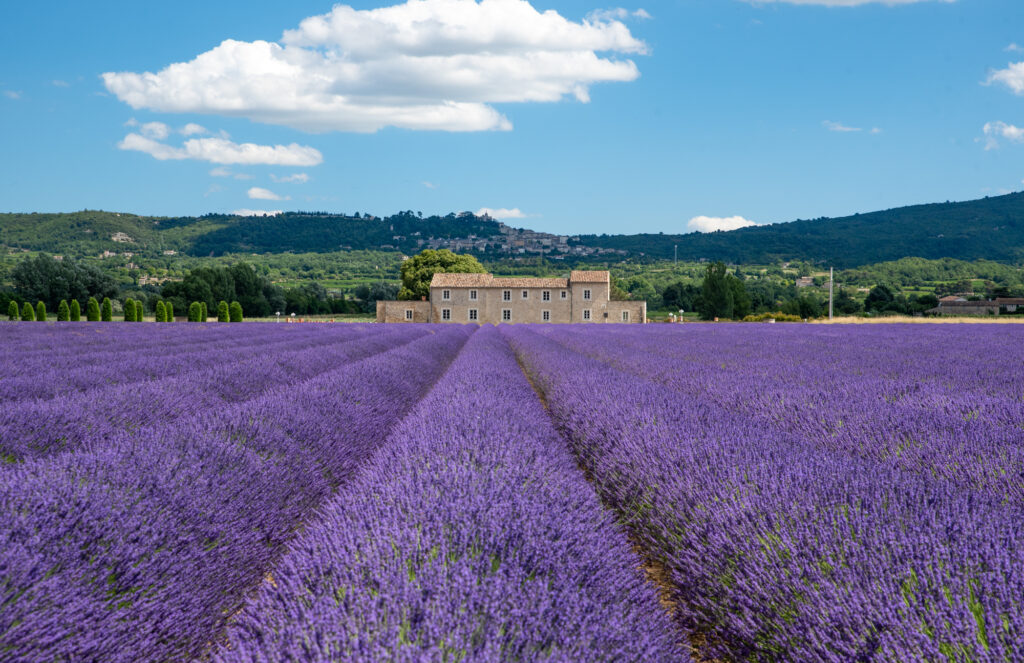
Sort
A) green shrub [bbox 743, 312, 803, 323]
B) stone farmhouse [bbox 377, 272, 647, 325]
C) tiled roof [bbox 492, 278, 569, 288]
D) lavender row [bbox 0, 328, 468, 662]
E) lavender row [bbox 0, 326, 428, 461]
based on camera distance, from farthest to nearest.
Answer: tiled roof [bbox 492, 278, 569, 288] → green shrub [bbox 743, 312, 803, 323] → stone farmhouse [bbox 377, 272, 647, 325] → lavender row [bbox 0, 326, 428, 461] → lavender row [bbox 0, 328, 468, 662]

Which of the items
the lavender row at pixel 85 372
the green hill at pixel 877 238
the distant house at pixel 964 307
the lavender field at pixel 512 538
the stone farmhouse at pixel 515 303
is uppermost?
→ the green hill at pixel 877 238

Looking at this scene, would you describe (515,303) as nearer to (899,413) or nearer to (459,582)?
(899,413)

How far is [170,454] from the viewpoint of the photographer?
10.3 ft

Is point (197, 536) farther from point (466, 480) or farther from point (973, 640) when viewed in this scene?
point (973, 640)

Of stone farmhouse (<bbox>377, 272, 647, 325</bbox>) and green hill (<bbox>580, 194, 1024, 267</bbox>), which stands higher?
green hill (<bbox>580, 194, 1024, 267</bbox>)

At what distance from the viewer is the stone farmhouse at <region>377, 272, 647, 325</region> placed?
2079 inches

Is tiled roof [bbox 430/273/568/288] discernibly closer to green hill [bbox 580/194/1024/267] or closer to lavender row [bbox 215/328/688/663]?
lavender row [bbox 215/328/688/663]

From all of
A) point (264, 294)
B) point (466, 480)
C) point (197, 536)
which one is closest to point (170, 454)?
point (197, 536)

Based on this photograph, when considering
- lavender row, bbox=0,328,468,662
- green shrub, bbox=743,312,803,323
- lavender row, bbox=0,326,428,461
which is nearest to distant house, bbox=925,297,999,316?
green shrub, bbox=743,312,803,323

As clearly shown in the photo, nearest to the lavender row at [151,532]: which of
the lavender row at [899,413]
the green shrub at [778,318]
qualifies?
the lavender row at [899,413]

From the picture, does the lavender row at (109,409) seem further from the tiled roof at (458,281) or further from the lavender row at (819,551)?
the tiled roof at (458,281)

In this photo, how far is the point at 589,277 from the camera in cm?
5412

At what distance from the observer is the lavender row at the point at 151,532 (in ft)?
6.21

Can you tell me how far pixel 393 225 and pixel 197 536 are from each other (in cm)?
16530
